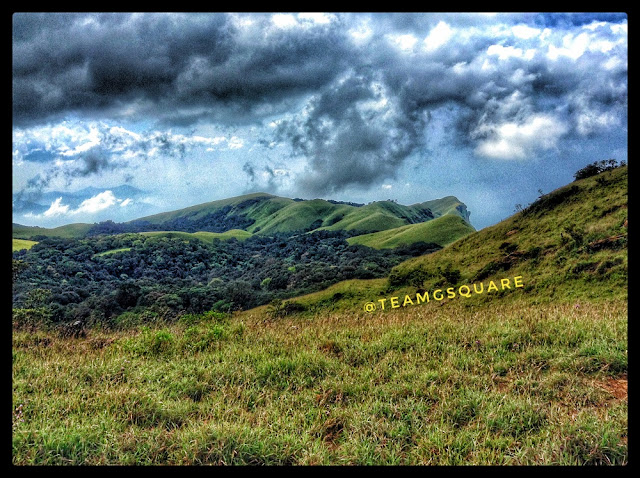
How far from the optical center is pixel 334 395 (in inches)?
183

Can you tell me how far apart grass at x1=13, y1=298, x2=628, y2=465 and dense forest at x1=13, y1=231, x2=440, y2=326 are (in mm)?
4406

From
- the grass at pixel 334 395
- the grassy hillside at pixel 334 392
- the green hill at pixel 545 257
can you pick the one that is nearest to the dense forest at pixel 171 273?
the grassy hillside at pixel 334 392

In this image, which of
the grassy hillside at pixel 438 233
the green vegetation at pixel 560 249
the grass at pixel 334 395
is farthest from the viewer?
the grassy hillside at pixel 438 233

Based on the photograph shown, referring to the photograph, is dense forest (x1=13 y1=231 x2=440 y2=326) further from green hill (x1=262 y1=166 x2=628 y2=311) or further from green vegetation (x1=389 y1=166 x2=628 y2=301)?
green vegetation (x1=389 y1=166 x2=628 y2=301)

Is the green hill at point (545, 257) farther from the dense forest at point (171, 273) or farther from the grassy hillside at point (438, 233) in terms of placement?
the grassy hillside at point (438, 233)

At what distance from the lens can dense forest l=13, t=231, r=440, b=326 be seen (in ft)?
180

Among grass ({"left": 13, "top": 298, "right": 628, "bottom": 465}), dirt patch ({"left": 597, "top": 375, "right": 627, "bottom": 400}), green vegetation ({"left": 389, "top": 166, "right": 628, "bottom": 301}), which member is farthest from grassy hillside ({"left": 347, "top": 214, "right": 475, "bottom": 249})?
dirt patch ({"left": 597, "top": 375, "right": 627, "bottom": 400})

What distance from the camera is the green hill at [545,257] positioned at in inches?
826

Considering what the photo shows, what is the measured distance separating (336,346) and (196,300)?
6066 cm

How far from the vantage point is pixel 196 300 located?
6222cm

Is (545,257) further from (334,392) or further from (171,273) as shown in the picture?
(171,273)

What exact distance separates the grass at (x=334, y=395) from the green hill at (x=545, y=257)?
13004 millimetres
